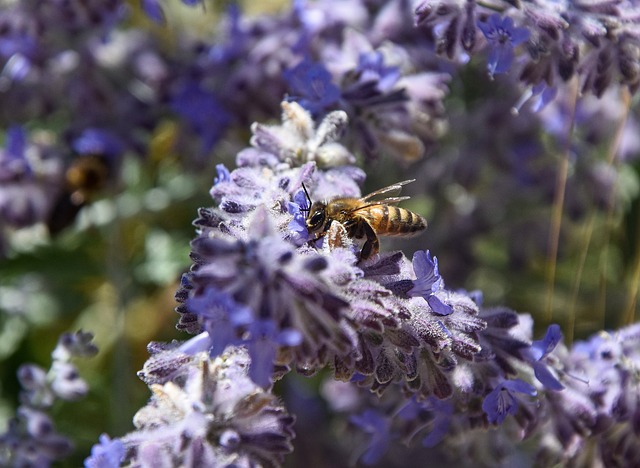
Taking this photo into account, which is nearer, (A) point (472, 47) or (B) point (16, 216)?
(A) point (472, 47)

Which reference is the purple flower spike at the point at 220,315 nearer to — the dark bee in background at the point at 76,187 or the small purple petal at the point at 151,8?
the small purple petal at the point at 151,8

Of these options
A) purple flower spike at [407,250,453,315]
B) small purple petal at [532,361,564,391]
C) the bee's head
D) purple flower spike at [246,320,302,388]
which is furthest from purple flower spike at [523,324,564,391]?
purple flower spike at [246,320,302,388]

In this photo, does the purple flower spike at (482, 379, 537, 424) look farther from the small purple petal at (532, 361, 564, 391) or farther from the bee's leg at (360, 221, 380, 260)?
the bee's leg at (360, 221, 380, 260)

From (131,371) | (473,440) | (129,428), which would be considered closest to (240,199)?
(473,440)

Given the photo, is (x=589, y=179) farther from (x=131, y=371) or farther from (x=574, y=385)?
(x=131, y=371)

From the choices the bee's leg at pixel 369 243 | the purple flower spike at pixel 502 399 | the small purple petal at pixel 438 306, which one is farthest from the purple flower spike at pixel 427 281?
the purple flower spike at pixel 502 399

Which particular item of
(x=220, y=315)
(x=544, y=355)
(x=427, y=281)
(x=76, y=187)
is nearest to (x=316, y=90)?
(x=427, y=281)
